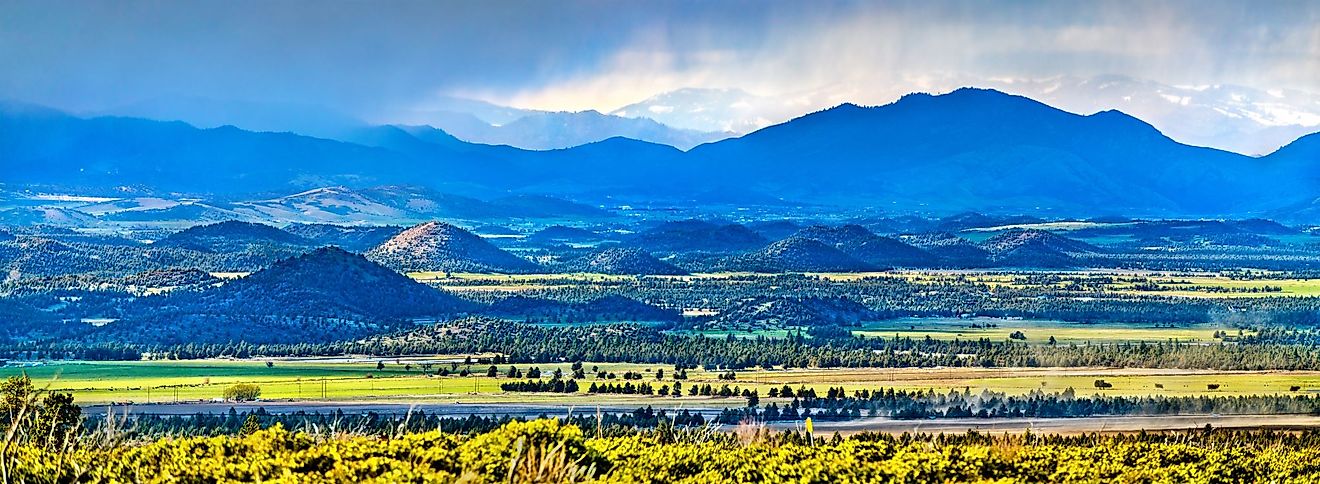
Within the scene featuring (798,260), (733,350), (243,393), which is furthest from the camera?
(798,260)

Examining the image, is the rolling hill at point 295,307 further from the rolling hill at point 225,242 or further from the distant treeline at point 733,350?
the rolling hill at point 225,242

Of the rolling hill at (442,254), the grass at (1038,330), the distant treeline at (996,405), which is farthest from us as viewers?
the rolling hill at (442,254)

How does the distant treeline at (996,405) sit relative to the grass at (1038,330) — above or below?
below

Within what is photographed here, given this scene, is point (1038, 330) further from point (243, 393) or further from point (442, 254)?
point (442, 254)

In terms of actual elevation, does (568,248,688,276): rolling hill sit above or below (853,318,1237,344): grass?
above

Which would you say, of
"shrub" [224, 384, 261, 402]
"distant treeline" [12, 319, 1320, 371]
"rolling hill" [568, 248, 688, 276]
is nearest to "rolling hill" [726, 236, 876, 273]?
"rolling hill" [568, 248, 688, 276]

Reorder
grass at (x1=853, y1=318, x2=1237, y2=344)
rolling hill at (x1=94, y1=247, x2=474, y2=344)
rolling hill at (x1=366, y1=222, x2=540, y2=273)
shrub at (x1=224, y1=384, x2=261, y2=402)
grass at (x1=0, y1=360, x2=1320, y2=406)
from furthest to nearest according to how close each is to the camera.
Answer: rolling hill at (x1=366, y1=222, x2=540, y2=273), rolling hill at (x1=94, y1=247, x2=474, y2=344), grass at (x1=853, y1=318, x2=1237, y2=344), grass at (x1=0, y1=360, x2=1320, y2=406), shrub at (x1=224, y1=384, x2=261, y2=402)

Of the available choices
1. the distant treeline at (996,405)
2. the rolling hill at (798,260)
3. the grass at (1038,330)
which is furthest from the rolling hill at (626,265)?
the distant treeline at (996,405)

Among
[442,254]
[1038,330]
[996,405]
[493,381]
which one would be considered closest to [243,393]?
[493,381]

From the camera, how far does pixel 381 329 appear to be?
361 feet

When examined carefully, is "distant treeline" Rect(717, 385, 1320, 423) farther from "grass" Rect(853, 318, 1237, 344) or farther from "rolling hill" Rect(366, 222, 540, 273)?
"rolling hill" Rect(366, 222, 540, 273)

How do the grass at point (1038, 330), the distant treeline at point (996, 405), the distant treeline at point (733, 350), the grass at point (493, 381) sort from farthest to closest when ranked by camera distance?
1. the grass at point (1038, 330)
2. the distant treeline at point (733, 350)
3. the grass at point (493, 381)
4. the distant treeline at point (996, 405)

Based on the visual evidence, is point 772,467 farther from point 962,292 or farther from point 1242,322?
point 962,292

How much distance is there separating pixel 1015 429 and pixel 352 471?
4024 cm
